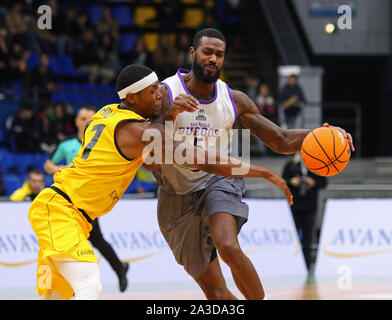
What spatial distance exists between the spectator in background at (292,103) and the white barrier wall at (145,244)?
4.88 metres

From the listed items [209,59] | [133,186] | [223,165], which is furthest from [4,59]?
[223,165]

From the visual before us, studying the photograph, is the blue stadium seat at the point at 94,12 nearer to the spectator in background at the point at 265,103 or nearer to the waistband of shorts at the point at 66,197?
the spectator in background at the point at 265,103

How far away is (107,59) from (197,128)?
9999 mm

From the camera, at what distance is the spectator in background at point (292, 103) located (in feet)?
47.5

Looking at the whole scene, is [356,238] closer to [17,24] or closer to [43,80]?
[43,80]

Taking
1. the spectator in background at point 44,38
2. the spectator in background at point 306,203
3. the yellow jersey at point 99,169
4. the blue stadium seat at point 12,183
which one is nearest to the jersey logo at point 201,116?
the yellow jersey at point 99,169

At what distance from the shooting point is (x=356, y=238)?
31.9 feet

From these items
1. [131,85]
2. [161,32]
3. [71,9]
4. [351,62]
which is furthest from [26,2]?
[131,85]

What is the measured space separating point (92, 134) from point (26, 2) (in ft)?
39.2

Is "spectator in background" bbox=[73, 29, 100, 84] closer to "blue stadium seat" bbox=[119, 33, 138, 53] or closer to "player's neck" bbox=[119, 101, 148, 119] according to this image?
"blue stadium seat" bbox=[119, 33, 138, 53]

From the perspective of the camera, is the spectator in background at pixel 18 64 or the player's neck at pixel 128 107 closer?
the player's neck at pixel 128 107
